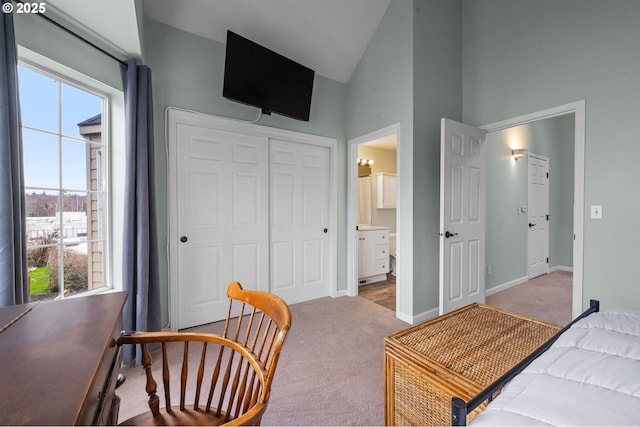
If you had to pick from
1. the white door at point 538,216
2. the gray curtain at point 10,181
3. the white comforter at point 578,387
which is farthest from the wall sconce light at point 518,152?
the gray curtain at point 10,181

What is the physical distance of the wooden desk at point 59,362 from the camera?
0.48 metres

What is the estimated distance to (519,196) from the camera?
3.89m

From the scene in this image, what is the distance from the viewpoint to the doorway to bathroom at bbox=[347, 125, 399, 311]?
3.45 metres

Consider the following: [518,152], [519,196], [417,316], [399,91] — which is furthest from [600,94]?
[417,316]

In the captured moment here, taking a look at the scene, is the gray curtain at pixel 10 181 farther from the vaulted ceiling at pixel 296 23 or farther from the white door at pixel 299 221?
the white door at pixel 299 221

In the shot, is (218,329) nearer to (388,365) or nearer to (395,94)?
(388,365)

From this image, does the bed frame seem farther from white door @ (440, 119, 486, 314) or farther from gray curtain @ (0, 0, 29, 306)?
gray curtain @ (0, 0, 29, 306)

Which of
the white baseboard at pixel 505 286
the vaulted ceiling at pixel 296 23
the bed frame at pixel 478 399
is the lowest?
the white baseboard at pixel 505 286

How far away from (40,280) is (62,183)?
2.11ft

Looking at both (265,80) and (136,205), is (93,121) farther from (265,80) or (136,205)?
(265,80)

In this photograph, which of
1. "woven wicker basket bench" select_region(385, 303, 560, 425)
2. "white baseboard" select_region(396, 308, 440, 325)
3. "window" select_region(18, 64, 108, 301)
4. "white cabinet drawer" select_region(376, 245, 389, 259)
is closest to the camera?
"woven wicker basket bench" select_region(385, 303, 560, 425)

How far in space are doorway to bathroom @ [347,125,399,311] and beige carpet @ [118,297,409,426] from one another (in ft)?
2.58

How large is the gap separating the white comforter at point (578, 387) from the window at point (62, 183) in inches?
96.3

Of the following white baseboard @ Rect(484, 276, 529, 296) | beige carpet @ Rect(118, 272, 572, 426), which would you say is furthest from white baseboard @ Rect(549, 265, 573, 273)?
beige carpet @ Rect(118, 272, 572, 426)
